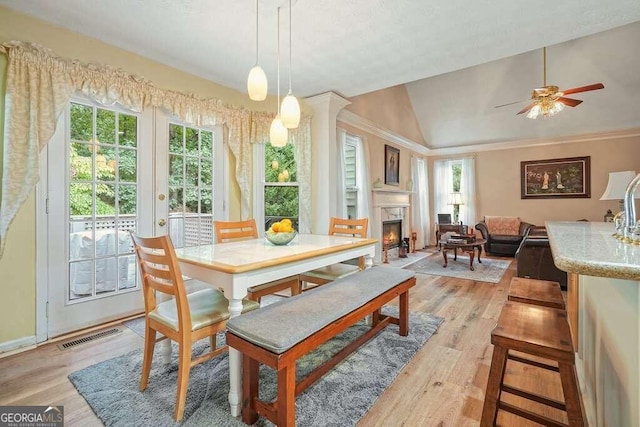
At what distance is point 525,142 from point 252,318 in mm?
7643

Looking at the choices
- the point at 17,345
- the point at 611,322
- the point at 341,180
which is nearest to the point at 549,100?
the point at 341,180

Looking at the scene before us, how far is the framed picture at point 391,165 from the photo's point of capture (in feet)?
19.7

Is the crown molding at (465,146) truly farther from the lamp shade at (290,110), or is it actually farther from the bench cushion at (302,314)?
the bench cushion at (302,314)

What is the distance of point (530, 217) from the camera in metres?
6.78

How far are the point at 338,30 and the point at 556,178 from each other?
6537 mm

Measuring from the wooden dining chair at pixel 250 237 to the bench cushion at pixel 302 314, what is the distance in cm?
57

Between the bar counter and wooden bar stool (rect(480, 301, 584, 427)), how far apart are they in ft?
0.38

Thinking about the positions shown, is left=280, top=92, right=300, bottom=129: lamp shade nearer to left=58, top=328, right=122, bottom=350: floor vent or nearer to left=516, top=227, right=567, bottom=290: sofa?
left=58, top=328, right=122, bottom=350: floor vent

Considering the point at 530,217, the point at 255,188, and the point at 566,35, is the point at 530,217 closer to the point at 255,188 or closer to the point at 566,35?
the point at 566,35

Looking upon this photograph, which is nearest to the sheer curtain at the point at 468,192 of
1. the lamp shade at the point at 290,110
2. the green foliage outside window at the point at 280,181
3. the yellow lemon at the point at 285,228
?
the green foliage outside window at the point at 280,181

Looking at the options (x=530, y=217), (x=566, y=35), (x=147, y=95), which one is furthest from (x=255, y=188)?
(x=530, y=217)

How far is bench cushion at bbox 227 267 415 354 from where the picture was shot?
1319mm

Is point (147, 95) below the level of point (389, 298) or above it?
above

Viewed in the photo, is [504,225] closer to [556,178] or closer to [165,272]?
[556,178]
